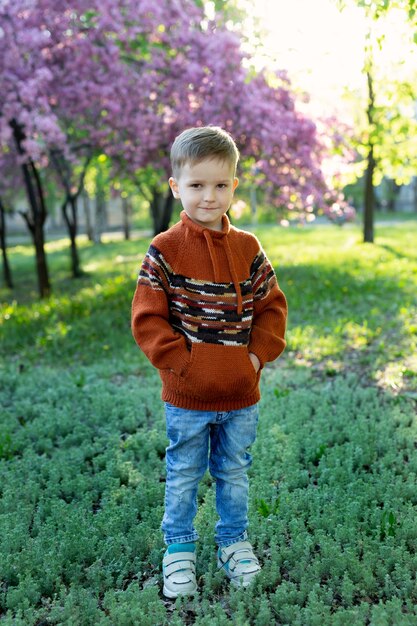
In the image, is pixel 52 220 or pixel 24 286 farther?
pixel 52 220

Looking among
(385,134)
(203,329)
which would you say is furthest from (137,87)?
(203,329)

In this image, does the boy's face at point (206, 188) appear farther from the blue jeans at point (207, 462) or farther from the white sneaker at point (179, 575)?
the white sneaker at point (179, 575)

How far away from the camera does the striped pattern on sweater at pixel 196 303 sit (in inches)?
112

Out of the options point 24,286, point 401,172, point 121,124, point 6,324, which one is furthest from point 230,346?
point 401,172

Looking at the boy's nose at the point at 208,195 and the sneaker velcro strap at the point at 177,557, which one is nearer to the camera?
the boy's nose at the point at 208,195

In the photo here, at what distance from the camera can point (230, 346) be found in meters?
2.87

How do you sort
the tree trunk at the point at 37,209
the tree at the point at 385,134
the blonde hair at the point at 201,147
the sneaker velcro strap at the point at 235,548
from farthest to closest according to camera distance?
the tree at the point at 385,134
the tree trunk at the point at 37,209
the sneaker velcro strap at the point at 235,548
the blonde hair at the point at 201,147

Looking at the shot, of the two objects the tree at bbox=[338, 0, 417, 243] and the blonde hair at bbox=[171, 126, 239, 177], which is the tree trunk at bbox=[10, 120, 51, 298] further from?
the blonde hair at bbox=[171, 126, 239, 177]

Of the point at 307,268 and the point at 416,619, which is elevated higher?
the point at 416,619

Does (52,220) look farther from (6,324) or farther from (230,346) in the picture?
(230,346)

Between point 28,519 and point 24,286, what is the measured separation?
1479cm

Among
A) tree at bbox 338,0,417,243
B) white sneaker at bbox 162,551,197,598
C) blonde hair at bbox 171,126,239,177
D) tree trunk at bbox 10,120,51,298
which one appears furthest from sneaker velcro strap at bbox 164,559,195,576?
tree at bbox 338,0,417,243

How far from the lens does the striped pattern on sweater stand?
284 centimetres

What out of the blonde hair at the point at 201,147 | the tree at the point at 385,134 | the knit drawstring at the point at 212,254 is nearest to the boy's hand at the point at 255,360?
the knit drawstring at the point at 212,254
